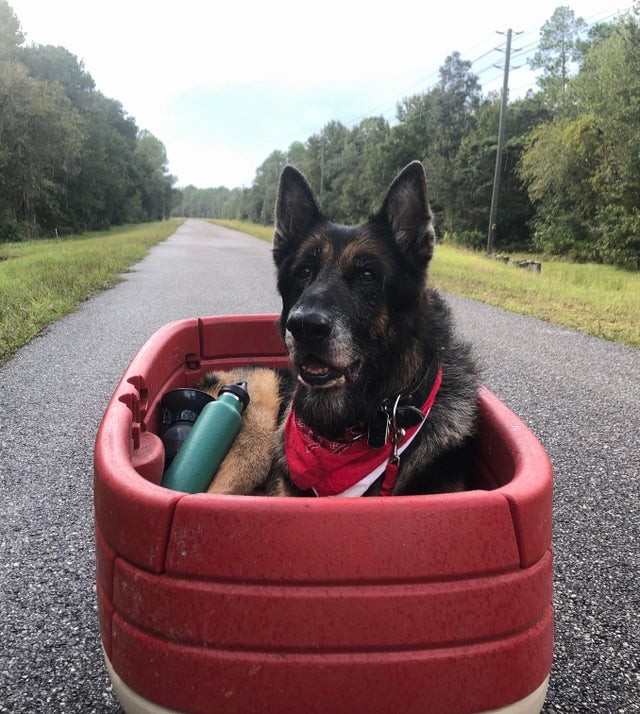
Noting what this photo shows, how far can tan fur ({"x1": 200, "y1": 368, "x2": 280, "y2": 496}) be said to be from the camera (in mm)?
3012

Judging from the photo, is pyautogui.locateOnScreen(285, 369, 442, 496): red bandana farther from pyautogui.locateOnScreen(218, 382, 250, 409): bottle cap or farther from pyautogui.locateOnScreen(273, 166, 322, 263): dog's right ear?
pyautogui.locateOnScreen(273, 166, 322, 263): dog's right ear

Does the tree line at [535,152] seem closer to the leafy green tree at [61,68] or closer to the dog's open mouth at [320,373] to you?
the dog's open mouth at [320,373]

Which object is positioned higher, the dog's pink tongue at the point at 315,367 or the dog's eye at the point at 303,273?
the dog's eye at the point at 303,273

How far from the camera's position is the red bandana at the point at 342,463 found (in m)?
2.23

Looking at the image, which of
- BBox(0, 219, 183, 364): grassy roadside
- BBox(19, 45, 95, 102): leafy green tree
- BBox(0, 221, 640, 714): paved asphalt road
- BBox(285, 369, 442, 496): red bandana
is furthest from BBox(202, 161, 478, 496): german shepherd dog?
BBox(19, 45, 95, 102): leafy green tree

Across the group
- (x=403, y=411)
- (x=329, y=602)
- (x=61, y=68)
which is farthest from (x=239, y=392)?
(x=61, y=68)

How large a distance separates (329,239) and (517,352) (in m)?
5.44

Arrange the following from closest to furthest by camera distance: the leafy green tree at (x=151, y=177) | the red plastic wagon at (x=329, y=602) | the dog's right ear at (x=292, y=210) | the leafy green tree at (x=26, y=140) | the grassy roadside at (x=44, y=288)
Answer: the red plastic wagon at (x=329, y=602)
the dog's right ear at (x=292, y=210)
the grassy roadside at (x=44, y=288)
the leafy green tree at (x=26, y=140)
the leafy green tree at (x=151, y=177)

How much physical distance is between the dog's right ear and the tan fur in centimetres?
94

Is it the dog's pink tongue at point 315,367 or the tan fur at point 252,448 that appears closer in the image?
the dog's pink tongue at point 315,367

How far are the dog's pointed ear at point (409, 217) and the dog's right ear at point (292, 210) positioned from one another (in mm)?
363

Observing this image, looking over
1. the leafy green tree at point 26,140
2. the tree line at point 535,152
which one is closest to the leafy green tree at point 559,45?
the tree line at point 535,152

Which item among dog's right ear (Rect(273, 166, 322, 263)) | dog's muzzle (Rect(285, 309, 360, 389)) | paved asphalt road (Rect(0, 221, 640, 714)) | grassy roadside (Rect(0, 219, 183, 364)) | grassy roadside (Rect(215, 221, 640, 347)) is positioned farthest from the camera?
grassy roadside (Rect(215, 221, 640, 347))

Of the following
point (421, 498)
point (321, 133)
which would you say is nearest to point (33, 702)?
point (421, 498)
